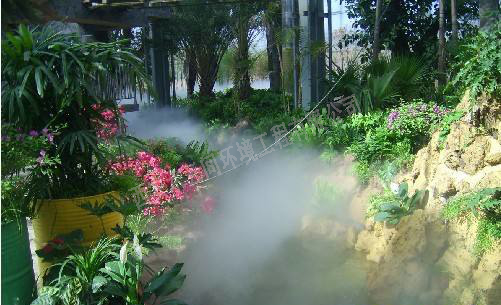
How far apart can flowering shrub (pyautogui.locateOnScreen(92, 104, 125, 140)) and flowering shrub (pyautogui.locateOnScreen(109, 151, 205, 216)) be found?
1.90 ft

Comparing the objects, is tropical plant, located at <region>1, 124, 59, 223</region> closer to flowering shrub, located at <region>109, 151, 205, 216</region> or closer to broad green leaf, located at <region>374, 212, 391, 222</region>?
flowering shrub, located at <region>109, 151, 205, 216</region>

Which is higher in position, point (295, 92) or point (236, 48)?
point (236, 48)

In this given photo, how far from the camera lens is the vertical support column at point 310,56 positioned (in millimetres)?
9664

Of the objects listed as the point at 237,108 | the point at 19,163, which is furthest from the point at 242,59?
the point at 19,163

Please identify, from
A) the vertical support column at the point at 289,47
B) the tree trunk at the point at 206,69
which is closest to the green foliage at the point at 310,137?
the vertical support column at the point at 289,47

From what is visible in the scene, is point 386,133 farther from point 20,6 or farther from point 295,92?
point 20,6

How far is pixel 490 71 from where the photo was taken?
4.83 metres

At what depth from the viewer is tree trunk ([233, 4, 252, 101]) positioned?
1181 centimetres

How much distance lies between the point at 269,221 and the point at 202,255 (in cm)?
148

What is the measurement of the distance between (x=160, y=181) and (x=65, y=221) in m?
1.66

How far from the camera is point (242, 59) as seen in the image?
1214 cm

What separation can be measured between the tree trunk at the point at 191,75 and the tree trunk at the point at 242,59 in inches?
109

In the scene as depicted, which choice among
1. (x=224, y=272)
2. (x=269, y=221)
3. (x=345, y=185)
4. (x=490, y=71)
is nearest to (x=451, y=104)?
(x=345, y=185)

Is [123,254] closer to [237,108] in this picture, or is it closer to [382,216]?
[382,216]
